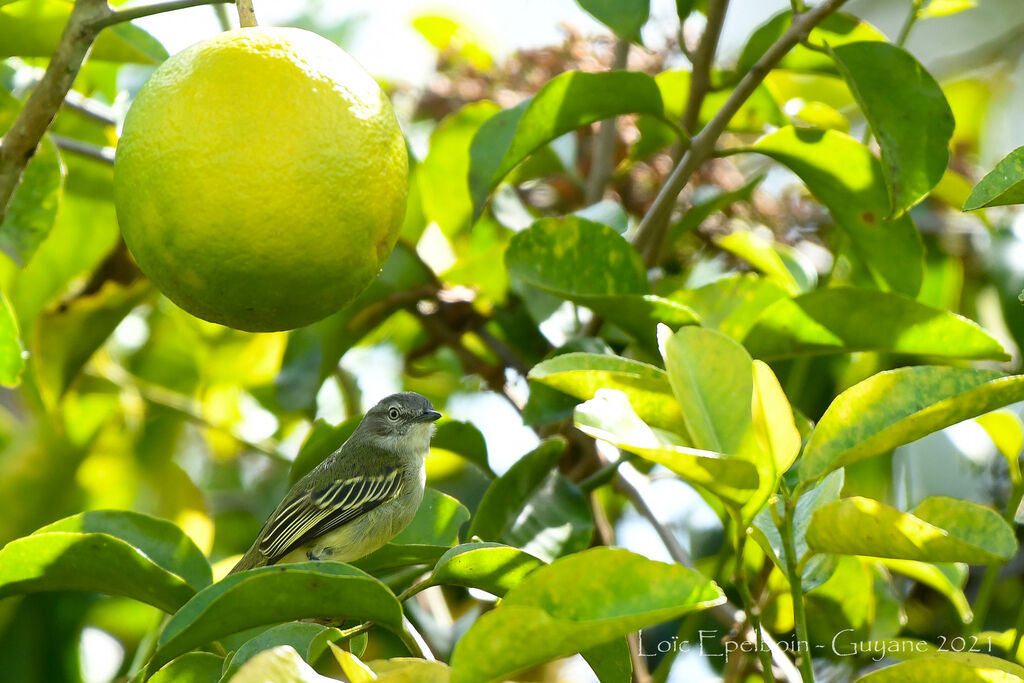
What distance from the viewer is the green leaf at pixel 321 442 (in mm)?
1690

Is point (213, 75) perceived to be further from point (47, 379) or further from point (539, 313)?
point (47, 379)

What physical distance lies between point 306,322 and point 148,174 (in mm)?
245

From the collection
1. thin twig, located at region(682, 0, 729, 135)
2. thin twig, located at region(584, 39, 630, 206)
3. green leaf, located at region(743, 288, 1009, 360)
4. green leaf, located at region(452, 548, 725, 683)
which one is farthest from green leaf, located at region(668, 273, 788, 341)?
green leaf, located at region(452, 548, 725, 683)

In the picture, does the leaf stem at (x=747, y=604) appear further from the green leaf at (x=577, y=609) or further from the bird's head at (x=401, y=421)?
the bird's head at (x=401, y=421)

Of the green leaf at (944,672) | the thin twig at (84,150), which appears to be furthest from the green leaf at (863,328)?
the thin twig at (84,150)

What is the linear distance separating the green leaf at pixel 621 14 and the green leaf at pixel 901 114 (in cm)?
36

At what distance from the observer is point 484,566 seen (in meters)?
1.16

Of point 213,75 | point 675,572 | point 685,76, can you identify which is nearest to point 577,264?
point 685,76

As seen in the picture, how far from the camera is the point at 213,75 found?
117 cm

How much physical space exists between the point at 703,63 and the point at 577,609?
3.96ft

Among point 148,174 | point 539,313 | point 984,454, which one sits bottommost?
point 984,454

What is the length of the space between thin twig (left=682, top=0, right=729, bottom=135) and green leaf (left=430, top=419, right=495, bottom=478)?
2.10 ft

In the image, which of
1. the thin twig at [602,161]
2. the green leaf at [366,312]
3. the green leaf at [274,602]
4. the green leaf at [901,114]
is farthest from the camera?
the thin twig at [602,161]

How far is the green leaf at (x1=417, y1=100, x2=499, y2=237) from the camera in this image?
2.33 metres
